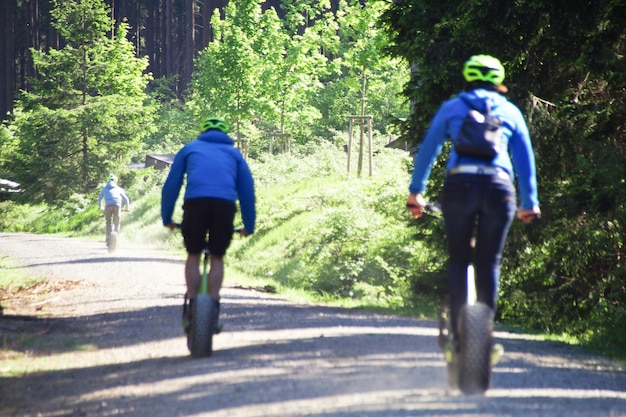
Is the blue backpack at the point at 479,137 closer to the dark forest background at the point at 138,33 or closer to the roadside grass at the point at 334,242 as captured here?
the roadside grass at the point at 334,242

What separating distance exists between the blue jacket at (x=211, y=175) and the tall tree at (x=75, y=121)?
113ft

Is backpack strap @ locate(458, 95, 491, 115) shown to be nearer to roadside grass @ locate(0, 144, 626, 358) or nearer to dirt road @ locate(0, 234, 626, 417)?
dirt road @ locate(0, 234, 626, 417)

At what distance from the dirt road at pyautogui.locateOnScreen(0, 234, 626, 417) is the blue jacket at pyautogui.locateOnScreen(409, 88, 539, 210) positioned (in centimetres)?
131

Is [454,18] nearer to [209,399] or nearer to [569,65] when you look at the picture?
[569,65]

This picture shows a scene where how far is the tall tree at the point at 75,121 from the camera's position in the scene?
42.1 m

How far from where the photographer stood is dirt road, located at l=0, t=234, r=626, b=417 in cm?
610

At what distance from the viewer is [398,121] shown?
1324 cm

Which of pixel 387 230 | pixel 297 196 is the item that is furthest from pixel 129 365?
pixel 297 196

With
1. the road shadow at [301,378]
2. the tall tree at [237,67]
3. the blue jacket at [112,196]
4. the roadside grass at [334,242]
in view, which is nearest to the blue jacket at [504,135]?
the road shadow at [301,378]

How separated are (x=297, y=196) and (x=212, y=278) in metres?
19.2

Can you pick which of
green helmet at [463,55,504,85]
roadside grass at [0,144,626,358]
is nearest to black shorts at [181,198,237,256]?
green helmet at [463,55,504,85]

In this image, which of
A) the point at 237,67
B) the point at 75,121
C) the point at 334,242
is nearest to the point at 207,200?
the point at 334,242

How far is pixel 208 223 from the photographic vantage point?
27.1 ft

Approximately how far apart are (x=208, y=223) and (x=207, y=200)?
0.66ft
